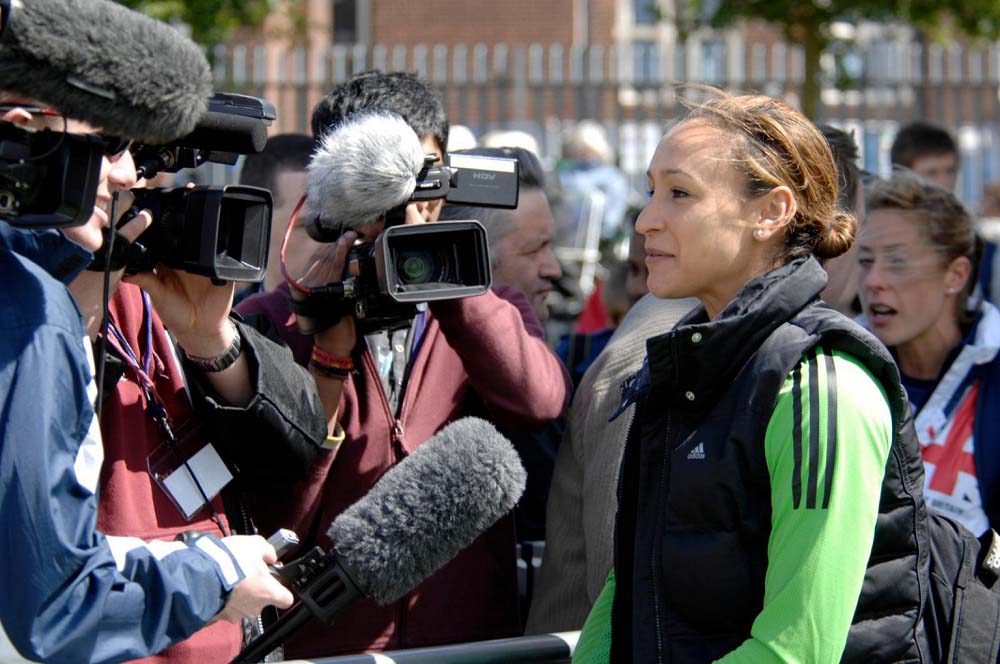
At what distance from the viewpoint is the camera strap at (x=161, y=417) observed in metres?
2.27

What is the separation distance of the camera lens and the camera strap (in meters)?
0.50

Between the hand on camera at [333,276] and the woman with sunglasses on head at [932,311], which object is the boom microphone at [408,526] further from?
the woman with sunglasses on head at [932,311]

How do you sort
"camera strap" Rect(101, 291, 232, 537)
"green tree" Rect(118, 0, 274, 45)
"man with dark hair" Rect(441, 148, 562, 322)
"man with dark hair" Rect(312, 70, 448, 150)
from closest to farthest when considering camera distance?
"camera strap" Rect(101, 291, 232, 537)
"man with dark hair" Rect(312, 70, 448, 150)
"man with dark hair" Rect(441, 148, 562, 322)
"green tree" Rect(118, 0, 274, 45)

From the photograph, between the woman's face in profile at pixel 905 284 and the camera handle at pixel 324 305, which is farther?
the woman's face in profile at pixel 905 284

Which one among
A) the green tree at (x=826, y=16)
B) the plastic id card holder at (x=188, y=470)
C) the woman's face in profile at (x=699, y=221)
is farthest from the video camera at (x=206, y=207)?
the green tree at (x=826, y=16)

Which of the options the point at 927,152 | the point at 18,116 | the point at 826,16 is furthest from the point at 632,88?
the point at 18,116

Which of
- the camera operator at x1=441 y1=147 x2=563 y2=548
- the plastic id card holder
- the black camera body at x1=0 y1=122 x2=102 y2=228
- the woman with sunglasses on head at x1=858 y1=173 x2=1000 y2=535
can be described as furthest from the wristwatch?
the woman with sunglasses on head at x1=858 y1=173 x2=1000 y2=535

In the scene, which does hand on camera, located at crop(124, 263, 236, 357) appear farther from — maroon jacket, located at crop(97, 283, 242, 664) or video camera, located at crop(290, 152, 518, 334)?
video camera, located at crop(290, 152, 518, 334)

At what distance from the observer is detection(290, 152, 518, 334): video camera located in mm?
2467

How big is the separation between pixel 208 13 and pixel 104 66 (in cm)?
810

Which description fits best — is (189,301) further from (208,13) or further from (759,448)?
(208,13)

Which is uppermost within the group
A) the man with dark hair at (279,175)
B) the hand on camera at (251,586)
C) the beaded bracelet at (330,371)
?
Answer: the man with dark hair at (279,175)

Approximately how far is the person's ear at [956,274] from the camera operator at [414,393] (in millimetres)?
1203

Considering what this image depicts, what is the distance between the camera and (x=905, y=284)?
11.1 feet
